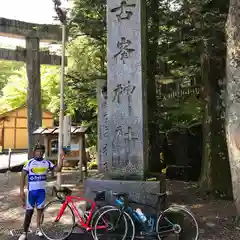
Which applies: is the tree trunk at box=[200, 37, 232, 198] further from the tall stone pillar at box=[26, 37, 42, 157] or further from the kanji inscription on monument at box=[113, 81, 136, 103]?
the tall stone pillar at box=[26, 37, 42, 157]

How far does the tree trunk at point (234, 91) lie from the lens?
6.17 metres

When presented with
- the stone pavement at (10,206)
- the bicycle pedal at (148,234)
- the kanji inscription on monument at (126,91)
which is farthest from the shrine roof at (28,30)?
the bicycle pedal at (148,234)

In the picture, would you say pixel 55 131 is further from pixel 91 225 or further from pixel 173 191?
pixel 91 225

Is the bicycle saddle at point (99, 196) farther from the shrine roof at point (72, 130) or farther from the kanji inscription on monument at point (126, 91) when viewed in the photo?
the shrine roof at point (72, 130)

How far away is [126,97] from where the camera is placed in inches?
259

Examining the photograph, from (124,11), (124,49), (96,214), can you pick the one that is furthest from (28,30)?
(96,214)

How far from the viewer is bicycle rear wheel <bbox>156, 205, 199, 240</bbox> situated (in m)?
5.46

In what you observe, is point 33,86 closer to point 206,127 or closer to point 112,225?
point 206,127

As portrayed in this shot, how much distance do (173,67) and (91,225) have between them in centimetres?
907

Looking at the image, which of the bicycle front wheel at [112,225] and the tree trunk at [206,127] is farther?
the tree trunk at [206,127]

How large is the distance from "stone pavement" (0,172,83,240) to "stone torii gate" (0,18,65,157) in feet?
7.94

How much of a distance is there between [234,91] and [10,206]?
6491mm

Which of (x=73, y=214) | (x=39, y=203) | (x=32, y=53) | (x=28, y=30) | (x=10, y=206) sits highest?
(x=28, y=30)

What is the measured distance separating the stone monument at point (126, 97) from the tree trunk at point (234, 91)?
1671 millimetres
